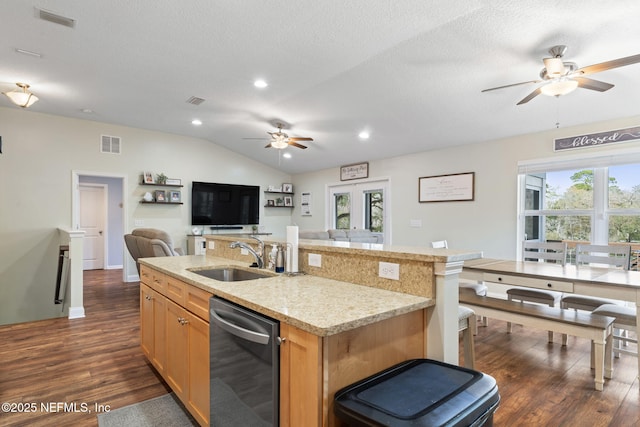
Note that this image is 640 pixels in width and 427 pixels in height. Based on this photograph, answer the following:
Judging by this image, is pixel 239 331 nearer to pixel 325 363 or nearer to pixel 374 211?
pixel 325 363

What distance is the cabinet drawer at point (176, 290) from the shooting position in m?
2.04

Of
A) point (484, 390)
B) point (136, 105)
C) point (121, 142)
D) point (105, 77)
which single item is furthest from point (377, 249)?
point (121, 142)

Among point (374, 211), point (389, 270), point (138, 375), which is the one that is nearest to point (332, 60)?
point (389, 270)

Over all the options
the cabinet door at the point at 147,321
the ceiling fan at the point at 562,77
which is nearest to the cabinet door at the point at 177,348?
the cabinet door at the point at 147,321

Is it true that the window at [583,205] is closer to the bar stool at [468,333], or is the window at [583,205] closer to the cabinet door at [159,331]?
the bar stool at [468,333]

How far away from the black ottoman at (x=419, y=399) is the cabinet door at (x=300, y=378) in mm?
→ 89

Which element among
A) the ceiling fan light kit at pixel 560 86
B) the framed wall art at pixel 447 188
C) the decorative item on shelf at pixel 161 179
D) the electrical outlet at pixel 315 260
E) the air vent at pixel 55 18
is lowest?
the electrical outlet at pixel 315 260

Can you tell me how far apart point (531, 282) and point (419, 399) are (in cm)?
219

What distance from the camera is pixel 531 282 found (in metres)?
2.75

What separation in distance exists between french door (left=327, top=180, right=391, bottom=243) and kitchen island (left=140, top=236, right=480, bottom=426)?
15.8ft

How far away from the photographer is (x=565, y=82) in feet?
9.09

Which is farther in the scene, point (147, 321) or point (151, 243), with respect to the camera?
point (151, 243)

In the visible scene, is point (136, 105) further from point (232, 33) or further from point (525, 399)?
point (525, 399)

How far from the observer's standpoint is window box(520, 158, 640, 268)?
399 cm
